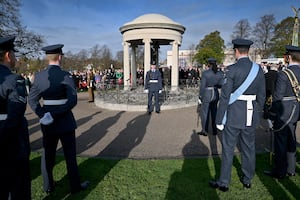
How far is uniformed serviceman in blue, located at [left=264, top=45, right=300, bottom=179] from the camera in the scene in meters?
4.56

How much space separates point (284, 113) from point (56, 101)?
3.78 meters

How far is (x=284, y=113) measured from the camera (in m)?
4.68

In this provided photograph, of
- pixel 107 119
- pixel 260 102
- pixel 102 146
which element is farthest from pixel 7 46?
pixel 107 119

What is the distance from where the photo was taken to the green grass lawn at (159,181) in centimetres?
420

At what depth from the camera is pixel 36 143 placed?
7336 millimetres

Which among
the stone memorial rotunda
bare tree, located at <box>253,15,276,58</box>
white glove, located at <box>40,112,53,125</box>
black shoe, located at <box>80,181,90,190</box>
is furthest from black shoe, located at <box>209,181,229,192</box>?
bare tree, located at <box>253,15,276,58</box>

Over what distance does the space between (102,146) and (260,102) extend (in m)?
4.13

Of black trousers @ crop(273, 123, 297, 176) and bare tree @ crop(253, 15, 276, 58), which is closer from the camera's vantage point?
black trousers @ crop(273, 123, 297, 176)

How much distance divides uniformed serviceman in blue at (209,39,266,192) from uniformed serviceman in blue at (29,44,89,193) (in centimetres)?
231

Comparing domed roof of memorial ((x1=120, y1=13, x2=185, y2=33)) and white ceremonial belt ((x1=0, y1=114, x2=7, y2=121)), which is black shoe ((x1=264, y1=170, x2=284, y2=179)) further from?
domed roof of memorial ((x1=120, y1=13, x2=185, y2=33))

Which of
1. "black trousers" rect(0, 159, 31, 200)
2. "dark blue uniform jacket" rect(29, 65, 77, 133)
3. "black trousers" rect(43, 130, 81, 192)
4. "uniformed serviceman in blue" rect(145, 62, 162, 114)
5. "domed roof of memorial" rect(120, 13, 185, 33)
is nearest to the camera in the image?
"black trousers" rect(0, 159, 31, 200)

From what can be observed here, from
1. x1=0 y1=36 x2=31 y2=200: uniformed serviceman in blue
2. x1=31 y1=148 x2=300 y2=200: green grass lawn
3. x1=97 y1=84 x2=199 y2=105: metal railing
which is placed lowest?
x1=31 y1=148 x2=300 y2=200: green grass lawn

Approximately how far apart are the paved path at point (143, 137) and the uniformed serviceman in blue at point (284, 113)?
5.57ft

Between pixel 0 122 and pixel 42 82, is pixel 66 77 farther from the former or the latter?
pixel 0 122
